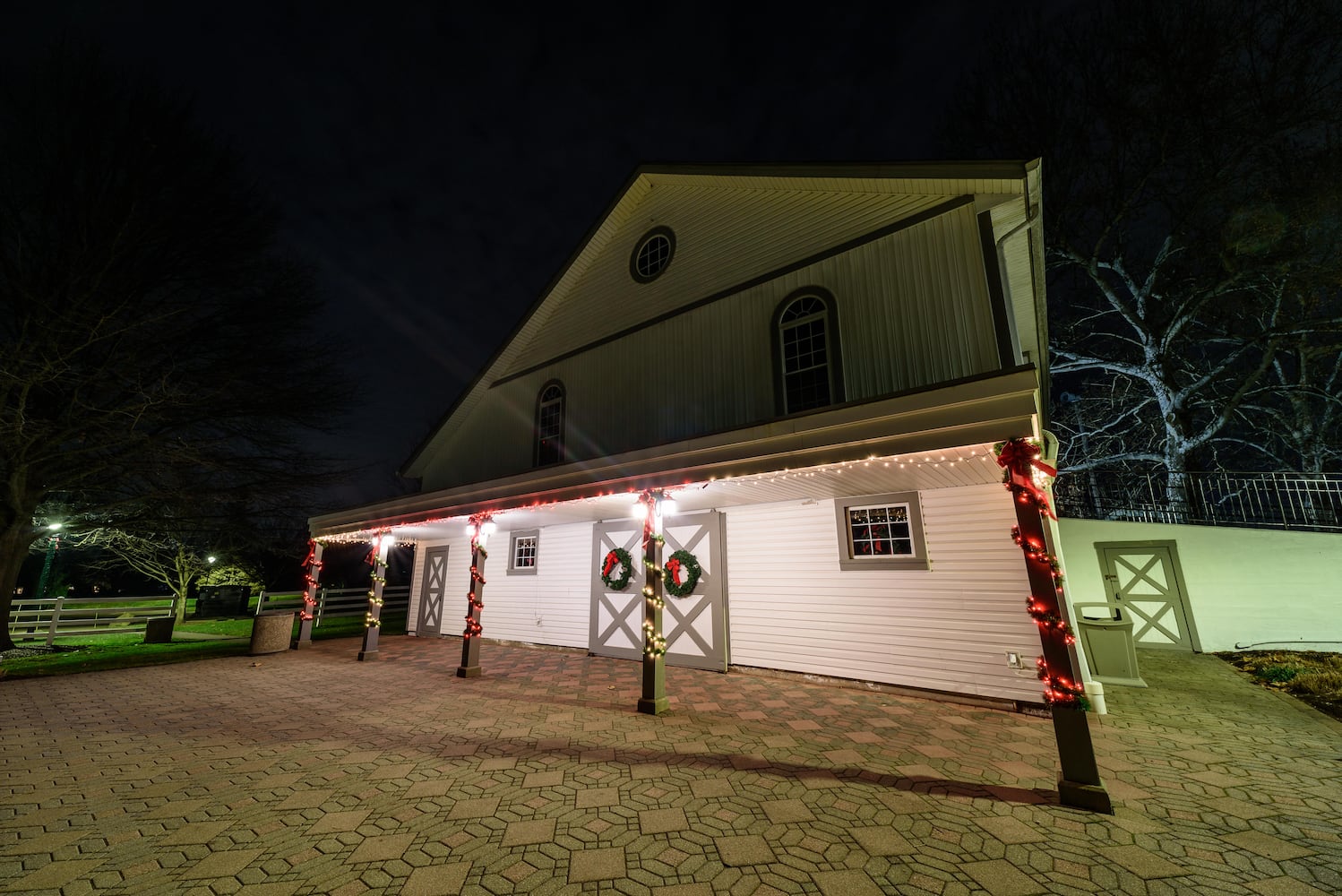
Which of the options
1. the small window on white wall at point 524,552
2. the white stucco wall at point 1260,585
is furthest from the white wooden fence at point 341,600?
the white stucco wall at point 1260,585

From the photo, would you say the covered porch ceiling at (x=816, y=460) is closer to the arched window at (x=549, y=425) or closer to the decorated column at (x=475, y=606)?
the decorated column at (x=475, y=606)

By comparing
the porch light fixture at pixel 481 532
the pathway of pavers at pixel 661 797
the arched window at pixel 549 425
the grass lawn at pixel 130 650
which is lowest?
the grass lawn at pixel 130 650

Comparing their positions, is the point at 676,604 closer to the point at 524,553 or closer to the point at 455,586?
the point at 524,553

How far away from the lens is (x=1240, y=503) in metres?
10.0

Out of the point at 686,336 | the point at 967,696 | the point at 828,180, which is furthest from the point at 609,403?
the point at 967,696

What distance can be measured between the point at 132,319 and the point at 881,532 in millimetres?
17392

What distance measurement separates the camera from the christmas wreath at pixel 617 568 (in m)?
9.88

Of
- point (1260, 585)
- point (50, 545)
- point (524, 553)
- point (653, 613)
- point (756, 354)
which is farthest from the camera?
point (50, 545)

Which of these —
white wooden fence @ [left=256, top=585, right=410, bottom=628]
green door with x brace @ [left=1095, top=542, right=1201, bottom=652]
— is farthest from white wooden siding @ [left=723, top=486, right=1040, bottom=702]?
white wooden fence @ [left=256, top=585, right=410, bottom=628]

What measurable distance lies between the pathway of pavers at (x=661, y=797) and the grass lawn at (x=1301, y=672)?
14.2 inches

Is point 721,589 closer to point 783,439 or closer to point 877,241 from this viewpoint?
point 783,439

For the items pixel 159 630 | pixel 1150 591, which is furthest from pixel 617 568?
pixel 159 630

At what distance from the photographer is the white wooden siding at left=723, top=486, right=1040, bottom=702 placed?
20.9 ft

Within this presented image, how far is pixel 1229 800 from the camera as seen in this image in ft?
12.1
